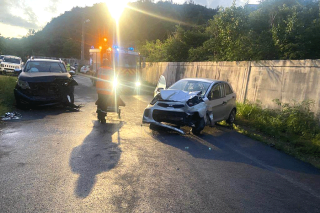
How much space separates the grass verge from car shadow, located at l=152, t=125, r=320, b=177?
515 millimetres

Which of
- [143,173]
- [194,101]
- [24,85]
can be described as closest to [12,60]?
[24,85]

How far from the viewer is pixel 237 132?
8.99 meters

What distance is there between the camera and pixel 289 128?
9.20 m

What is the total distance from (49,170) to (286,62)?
944cm

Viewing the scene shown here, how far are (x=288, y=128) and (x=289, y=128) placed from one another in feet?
0.12

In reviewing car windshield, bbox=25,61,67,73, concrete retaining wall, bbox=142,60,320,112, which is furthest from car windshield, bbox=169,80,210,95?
car windshield, bbox=25,61,67,73

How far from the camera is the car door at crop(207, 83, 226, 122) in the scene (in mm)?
8484

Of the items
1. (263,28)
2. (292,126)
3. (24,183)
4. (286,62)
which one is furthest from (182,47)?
(24,183)

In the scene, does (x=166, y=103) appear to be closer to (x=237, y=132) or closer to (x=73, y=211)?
(x=237, y=132)

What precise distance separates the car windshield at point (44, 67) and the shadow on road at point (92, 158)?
5.29m

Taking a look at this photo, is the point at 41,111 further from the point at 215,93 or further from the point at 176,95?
the point at 215,93

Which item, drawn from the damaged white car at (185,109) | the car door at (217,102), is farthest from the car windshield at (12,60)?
the car door at (217,102)

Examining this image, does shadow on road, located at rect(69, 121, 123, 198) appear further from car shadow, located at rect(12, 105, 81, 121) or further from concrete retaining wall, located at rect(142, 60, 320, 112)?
concrete retaining wall, located at rect(142, 60, 320, 112)

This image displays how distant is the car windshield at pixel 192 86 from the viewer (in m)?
8.90
